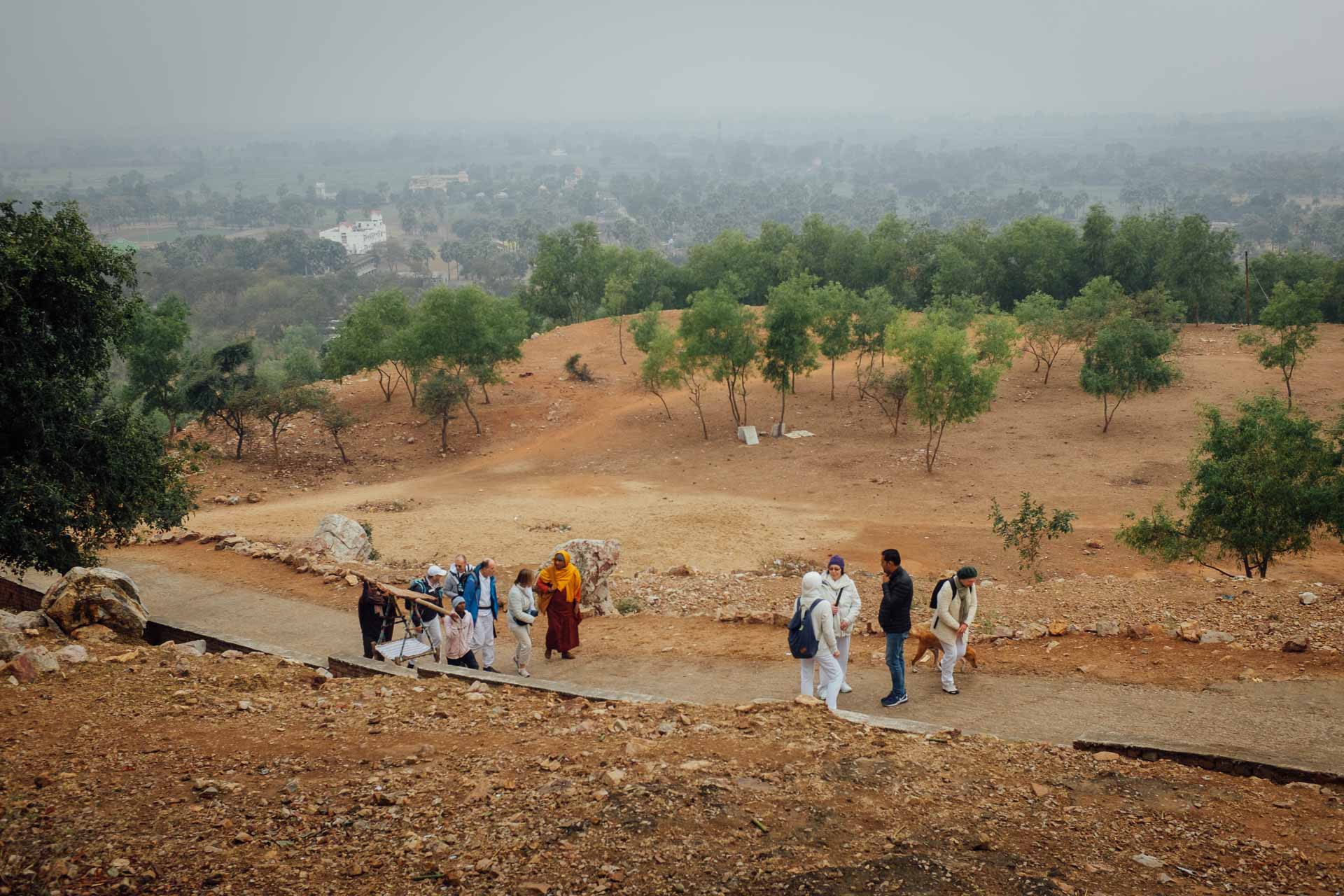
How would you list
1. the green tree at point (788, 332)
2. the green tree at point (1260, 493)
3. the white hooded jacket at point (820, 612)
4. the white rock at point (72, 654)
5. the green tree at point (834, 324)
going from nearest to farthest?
1. the white hooded jacket at point (820, 612)
2. the white rock at point (72, 654)
3. the green tree at point (1260, 493)
4. the green tree at point (788, 332)
5. the green tree at point (834, 324)

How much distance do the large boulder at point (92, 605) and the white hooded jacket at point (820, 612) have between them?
8.42 meters

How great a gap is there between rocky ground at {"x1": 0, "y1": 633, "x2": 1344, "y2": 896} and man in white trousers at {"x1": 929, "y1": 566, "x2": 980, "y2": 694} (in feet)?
Result: 5.02

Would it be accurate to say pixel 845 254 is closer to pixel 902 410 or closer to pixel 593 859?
pixel 902 410

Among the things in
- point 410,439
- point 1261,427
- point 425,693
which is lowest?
point 410,439

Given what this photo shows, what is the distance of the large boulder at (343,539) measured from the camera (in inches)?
671

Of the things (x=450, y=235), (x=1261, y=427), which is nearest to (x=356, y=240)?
(x=450, y=235)

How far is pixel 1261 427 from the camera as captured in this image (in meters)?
15.1

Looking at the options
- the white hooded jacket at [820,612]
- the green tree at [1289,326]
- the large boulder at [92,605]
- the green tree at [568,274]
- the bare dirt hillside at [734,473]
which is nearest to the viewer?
the white hooded jacket at [820,612]

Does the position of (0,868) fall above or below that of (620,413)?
above

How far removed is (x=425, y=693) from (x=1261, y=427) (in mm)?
13363

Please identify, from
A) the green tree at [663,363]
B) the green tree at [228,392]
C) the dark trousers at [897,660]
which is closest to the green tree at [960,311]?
the green tree at [663,363]

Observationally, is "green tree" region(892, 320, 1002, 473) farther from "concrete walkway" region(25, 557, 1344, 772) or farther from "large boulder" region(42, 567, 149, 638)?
"large boulder" region(42, 567, 149, 638)

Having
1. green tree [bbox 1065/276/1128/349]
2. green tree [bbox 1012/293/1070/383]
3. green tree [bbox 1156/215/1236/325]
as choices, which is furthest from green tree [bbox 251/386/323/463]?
green tree [bbox 1156/215/1236/325]

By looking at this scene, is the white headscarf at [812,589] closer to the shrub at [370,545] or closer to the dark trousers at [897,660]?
the dark trousers at [897,660]
